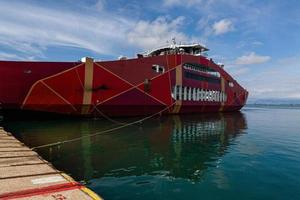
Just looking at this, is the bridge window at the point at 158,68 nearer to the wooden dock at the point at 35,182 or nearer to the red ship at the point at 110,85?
the red ship at the point at 110,85

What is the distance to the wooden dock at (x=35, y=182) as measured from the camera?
6.00m

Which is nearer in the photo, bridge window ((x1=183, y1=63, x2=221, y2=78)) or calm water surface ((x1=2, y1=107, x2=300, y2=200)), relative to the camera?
calm water surface ((x1=2, y1=107, x2=300, y2=200))

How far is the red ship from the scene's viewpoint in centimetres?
2581

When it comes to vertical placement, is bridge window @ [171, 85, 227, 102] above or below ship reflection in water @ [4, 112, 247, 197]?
above

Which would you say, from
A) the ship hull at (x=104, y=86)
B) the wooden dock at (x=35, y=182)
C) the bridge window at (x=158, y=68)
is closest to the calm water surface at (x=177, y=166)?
the wooden dock at (x=35, y=182)

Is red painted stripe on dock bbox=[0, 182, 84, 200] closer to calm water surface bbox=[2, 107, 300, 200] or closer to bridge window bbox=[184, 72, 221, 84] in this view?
calm water surface bbox=[2, 107, 300, 200]

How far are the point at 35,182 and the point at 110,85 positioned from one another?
78.0 ft

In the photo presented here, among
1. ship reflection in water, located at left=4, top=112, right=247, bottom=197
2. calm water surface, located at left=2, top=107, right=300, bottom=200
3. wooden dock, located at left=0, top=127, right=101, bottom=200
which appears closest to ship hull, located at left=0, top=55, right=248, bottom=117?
ship reflection in water, located at left=4, top=112, right=247, bottom=197

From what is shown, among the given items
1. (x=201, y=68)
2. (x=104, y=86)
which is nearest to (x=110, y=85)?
(x=104, y=86)

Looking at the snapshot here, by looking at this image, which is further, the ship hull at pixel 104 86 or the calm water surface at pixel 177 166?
the ship hull at pixel 104 86

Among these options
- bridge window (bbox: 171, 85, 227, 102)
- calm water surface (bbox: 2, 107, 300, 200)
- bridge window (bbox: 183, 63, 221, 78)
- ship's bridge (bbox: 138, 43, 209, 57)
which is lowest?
calm water surface (bbox: 2, 107, 300, 200)

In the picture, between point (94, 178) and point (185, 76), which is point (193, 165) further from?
point (185, 76)

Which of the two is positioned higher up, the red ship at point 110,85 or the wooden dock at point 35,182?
the red ship at point 110,85

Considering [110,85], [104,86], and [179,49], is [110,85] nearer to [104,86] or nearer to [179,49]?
[104,86]
